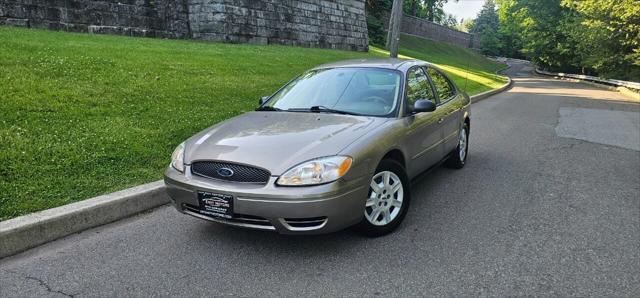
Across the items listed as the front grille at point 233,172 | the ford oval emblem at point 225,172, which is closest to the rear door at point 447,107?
the front grille at point 233,172


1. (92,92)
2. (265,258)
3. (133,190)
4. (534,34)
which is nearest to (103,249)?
(133,190)

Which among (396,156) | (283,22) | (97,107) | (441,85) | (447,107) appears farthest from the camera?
(283,22)

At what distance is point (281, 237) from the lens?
379 centimetres

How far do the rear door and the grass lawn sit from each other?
3212 millimetres

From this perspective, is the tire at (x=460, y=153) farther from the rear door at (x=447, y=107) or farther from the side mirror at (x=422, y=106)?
the side mirror at (x=422, y=106)

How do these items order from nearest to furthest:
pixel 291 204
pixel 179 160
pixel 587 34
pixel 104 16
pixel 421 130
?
pixel 291 204
pixel 179 160
pixel 421 130
pixel 104 16
pixel 587 34

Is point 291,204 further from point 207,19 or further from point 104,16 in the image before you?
point 207,19

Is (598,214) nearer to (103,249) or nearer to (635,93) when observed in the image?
(103,249)

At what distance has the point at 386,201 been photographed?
12.6 feet

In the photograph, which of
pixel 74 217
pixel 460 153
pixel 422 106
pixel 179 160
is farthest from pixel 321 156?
pixel 460 153

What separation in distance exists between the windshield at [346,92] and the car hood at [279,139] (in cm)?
24

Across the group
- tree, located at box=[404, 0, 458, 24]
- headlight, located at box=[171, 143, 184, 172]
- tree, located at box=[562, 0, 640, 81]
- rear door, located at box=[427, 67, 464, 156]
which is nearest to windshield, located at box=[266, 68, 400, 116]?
rear door, located at box=[427, 67, 464, 156]

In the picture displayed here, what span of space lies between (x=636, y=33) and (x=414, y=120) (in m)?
25.5

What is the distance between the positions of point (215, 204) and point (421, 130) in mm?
2159
